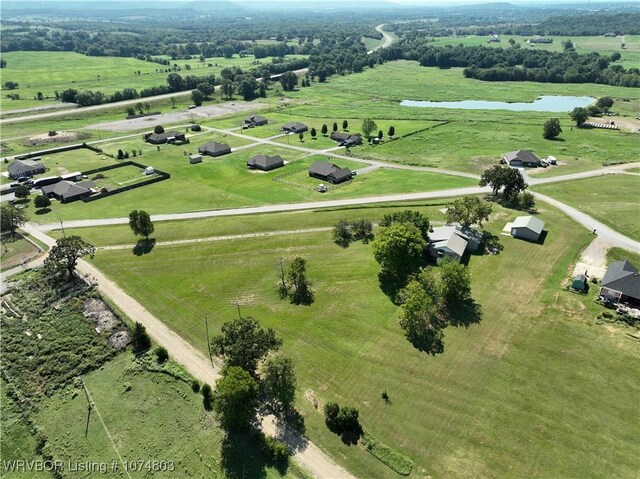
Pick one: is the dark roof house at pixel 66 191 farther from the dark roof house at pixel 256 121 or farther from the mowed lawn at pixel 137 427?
the dark roof house at pixel 256 121

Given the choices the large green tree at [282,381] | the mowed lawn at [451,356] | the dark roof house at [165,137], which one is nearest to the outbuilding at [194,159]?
the dark roof house at [165,137]

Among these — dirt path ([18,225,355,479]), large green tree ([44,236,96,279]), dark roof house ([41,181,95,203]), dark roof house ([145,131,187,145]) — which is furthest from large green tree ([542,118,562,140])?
dark roof house ([41,181,95,203])

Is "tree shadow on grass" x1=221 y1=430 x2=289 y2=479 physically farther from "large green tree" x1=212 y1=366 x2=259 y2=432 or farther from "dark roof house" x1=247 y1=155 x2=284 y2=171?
"dark roof house" x1=247 y1=155 x2=284 y2=171

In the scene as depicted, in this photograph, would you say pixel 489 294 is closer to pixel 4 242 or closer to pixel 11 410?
pixel 11 410

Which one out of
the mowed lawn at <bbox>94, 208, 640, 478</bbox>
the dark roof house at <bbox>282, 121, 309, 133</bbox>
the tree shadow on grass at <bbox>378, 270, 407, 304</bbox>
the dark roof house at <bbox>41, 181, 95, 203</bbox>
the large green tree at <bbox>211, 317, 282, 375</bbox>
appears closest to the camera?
the mowed lawn at <bbox>94, 208, 640, 478</bbox>

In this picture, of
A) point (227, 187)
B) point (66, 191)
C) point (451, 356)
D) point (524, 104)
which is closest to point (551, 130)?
point (524, 104)

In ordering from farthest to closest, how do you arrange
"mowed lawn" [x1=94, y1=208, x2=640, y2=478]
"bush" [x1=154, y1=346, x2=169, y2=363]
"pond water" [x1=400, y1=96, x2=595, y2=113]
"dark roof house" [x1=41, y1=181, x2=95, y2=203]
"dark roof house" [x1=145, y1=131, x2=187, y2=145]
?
"pond water" [x1=400, y1=96, x2=595, y2=113] < "dark roof house" [x1=145, y1=131, x2=187, y2=145] < "dark roof house" [x1=41, y1=181, x2=95, y2=203] < "bush" [x1=154, y1=346, x2=169, y2=363] < "mowed lawn" [x1=94, y1=208, x2=640, y2=478]
